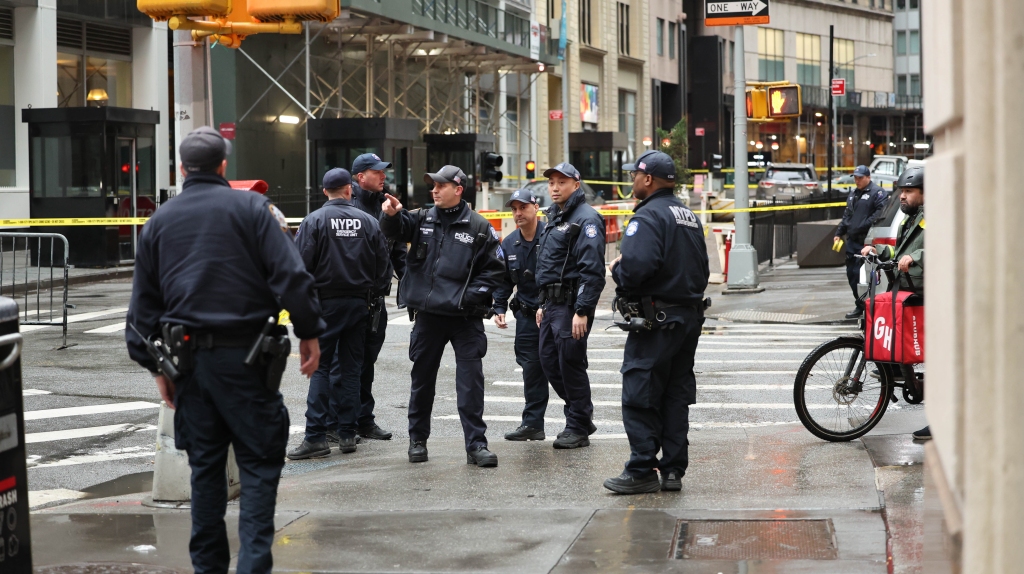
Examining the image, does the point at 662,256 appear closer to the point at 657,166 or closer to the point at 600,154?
the point at 657,166

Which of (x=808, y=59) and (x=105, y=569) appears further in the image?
(x=808, y=59)

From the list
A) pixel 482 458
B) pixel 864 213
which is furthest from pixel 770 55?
pixel 482 458

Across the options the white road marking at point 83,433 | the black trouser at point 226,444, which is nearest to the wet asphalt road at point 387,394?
the white road marking at point 83,433

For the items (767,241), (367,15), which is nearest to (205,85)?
(767,241)

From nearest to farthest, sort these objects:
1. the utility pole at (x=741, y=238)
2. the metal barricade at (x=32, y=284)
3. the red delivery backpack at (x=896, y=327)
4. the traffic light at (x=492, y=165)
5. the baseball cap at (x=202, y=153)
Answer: the baseball cap at (x=202, y=153) → the red delivery backpack at (x=896, y=327) → the metal barricade at (x=32, y=284) → the utility pole at (x=741, y=238) → the traffic light at (x=492, y=165)

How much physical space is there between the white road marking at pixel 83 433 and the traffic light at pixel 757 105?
1803 cm

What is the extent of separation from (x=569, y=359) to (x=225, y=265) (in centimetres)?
404

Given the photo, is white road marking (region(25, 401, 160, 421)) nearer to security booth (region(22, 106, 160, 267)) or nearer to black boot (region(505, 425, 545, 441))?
black boot (region(505, 425, 545, 441))

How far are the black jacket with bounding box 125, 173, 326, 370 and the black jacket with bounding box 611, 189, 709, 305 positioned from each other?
7.51 feet

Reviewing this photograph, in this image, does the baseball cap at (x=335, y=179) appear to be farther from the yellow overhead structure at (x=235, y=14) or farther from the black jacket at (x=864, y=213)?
the black jacket at (x=864, y=213)

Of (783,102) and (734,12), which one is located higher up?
(734,12)

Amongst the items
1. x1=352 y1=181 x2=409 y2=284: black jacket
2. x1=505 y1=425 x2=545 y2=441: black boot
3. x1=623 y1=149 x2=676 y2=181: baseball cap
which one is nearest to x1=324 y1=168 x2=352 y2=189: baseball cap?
x1=352 y1=181 x2=409 y2=284: black jacket

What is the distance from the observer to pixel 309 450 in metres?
8.83

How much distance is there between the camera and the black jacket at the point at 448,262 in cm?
810
